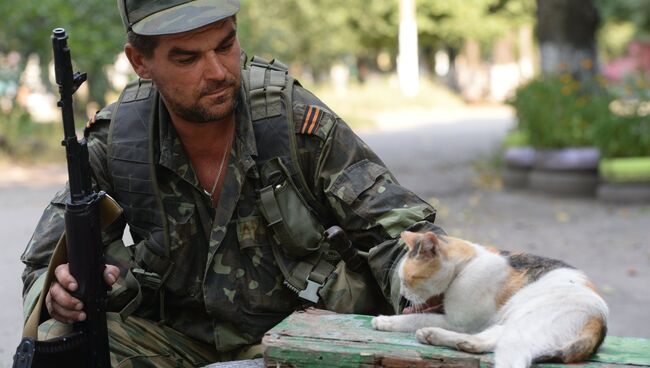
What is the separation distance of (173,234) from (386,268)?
0.73 metres

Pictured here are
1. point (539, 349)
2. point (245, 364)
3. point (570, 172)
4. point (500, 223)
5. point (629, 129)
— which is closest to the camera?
point (539, 349)

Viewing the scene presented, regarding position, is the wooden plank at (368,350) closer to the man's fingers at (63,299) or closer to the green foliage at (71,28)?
the man's fingers at (63,299)

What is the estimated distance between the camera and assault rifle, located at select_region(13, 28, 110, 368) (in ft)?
8.66

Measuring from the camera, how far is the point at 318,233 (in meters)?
2.95

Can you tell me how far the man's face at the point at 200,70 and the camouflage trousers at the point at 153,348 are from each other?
71 centimetres

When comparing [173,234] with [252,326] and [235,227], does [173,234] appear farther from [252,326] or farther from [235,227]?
[252,326]

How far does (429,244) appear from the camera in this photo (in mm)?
2311

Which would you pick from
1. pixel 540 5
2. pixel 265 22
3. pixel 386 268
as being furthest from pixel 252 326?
pixel 265 22

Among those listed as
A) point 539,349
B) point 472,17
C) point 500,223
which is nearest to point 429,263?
point 539,349

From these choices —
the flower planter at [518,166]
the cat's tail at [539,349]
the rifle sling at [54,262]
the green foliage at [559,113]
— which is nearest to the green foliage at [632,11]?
the green foliage at [559,113]

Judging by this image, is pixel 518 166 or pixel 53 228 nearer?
pixel 53 228

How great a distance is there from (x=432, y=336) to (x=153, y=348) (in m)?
1.14

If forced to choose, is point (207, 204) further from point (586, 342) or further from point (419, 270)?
point (586, 342)

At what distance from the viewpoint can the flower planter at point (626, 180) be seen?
9.70 meters
